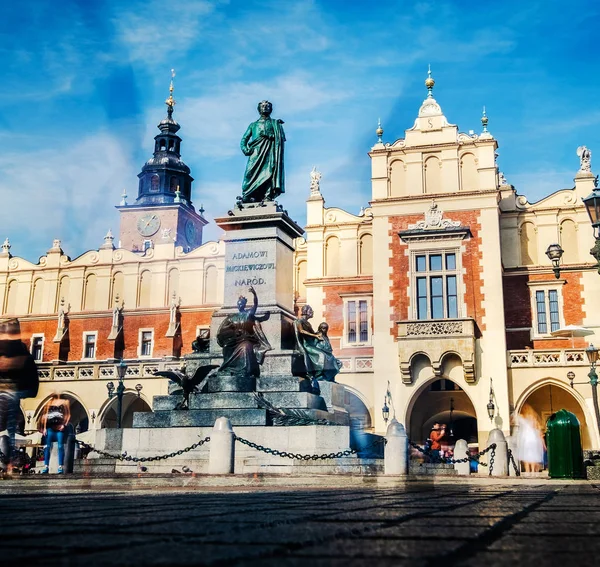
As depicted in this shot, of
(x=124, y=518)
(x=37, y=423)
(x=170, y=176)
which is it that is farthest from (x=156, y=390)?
(x=170, y=176)

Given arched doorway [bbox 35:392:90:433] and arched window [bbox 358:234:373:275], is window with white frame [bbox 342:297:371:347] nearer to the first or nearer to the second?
arched window [bbox 358:234:373:275]

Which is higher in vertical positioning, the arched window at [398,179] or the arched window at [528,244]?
the arched window at [398,179]

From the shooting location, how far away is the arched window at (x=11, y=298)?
1761 inches

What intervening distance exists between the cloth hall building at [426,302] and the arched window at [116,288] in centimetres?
71

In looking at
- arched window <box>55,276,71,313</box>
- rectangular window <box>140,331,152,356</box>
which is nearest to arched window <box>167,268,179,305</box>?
rectangular window <box>140,331,152,356</box>

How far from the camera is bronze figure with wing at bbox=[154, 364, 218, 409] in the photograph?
46.3 feet

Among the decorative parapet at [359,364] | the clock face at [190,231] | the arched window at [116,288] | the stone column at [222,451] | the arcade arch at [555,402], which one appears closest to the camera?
the stone column at [222,451]

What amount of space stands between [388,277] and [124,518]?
2995cm

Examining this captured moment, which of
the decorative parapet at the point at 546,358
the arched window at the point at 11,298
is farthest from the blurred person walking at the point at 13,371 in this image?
the arched window at the point at 11,298

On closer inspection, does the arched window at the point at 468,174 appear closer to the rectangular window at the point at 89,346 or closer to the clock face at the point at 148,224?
the rectangular window at the point at 89,346


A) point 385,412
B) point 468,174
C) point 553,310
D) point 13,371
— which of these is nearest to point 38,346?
point 385,412

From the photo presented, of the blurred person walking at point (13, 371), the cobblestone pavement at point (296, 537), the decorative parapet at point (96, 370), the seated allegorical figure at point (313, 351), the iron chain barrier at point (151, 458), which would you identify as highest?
the decorative parapet at point (96, 370)

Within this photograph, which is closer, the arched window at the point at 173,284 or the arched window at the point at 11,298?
the arched window at the point at 173,284

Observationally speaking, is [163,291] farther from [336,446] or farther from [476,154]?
[336,446]
